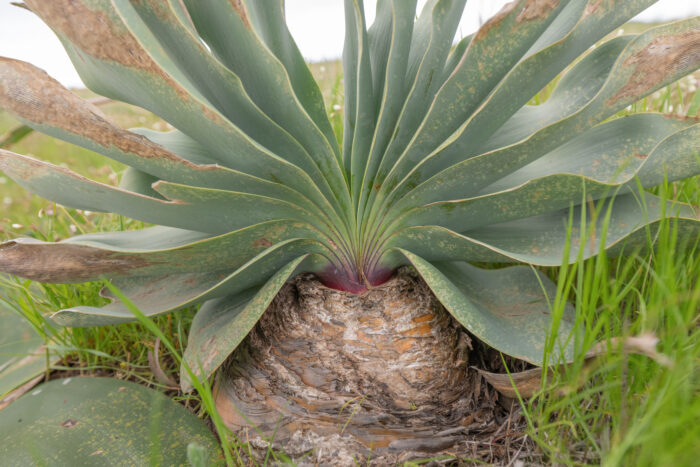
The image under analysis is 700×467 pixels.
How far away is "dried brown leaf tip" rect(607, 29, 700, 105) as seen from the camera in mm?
986

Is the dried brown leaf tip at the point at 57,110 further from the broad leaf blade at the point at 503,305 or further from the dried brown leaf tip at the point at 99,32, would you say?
the broad leaf blade at the point at 503,305

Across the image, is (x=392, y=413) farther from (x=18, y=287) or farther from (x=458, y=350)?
(x=18, y=287)

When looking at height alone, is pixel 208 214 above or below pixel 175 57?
below

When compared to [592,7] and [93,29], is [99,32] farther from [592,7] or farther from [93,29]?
[592,7]

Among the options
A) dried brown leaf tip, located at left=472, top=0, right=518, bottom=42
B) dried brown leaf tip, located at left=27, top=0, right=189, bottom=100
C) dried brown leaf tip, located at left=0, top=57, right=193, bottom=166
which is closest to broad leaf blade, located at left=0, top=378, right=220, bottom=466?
dried brown leaf tip, located at left=0, top=57, right=193, bottom=166

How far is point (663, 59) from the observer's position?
3.25 ft

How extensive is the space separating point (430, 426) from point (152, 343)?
798 mm

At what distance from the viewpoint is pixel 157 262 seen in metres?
1.04

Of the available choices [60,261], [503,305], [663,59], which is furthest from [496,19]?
[60,261]

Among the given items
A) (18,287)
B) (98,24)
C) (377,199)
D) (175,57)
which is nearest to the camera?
(98,24)

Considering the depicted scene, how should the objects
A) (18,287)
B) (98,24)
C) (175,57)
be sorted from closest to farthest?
1. (98,24)
2. (175,57)
3. (18,287)

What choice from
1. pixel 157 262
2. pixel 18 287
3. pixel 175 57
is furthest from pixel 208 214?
pixel 18 287

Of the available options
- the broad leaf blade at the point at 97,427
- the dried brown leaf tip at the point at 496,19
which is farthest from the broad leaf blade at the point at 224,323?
the dried brown leaf tip at the point at 496,19

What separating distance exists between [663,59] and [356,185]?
2.11ft
